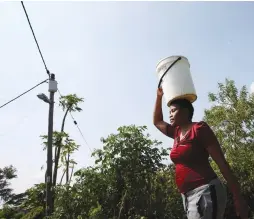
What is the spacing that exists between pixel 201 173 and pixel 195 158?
0.11m

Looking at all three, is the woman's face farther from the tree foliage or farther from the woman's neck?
the tree foliage

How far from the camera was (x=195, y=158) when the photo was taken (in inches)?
79.0

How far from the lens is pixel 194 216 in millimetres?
1904

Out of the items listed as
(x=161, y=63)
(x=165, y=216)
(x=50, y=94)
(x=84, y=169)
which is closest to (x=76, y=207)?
(x=84, y=169)

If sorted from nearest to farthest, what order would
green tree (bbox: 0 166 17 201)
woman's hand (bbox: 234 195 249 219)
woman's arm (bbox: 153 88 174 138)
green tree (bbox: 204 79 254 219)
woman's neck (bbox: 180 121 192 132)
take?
1. woman's hand (bbox: 234 195 249 219)
2. woman's neck (bbox: 180 121 192 132)
3. woman's arm (bbox: 153 88 174 138)
4. green tree (bbox: 204 79 254 219)
5. green tree (bbox: 0 166 17 201)

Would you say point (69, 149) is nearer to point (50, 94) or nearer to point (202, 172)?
point (50, 94)

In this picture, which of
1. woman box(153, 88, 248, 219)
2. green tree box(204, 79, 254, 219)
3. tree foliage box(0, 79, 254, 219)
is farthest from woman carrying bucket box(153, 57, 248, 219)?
green tree box(204, 79, 254, 219)

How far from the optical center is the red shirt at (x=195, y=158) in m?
1.96

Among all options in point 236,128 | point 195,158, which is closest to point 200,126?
point 195,158

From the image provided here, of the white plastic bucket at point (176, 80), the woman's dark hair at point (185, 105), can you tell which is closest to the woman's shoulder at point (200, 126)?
the woman's dark hair at point (185, 105)

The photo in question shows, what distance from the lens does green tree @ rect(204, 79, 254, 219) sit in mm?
9883

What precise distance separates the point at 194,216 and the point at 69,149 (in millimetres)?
9103

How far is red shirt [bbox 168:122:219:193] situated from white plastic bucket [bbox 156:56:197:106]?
0.47 meters

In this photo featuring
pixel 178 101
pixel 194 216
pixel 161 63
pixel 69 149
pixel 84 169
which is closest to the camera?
pixel 194 216
